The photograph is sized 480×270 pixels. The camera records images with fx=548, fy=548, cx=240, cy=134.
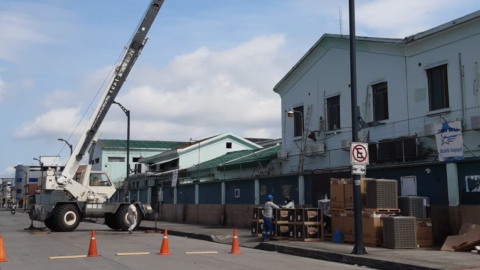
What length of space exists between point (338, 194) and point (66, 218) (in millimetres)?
13966

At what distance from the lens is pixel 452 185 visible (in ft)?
53.1

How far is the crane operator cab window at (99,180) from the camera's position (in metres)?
28.2

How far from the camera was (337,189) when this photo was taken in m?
18.3

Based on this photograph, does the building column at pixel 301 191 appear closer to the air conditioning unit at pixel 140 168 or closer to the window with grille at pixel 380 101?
the window with grille at pixel 380 101

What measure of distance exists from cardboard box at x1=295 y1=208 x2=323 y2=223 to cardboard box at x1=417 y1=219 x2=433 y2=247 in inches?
140

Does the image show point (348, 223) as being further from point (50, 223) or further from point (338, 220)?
point (50, 223)

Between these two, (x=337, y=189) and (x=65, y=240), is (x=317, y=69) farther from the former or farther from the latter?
(x=65, y=240)

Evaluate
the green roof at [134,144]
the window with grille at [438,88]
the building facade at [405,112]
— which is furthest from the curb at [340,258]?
the green roof at [134,144]

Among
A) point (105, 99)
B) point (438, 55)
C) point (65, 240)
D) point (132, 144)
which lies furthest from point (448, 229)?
point (132, 144)

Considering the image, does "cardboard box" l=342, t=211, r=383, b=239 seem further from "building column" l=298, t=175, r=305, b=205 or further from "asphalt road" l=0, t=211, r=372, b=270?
"building column" l=298, t=175, r=305, b=205

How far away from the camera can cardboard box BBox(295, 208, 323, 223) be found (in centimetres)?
1852

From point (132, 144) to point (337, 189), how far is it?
170 feet

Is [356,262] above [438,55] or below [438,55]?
below

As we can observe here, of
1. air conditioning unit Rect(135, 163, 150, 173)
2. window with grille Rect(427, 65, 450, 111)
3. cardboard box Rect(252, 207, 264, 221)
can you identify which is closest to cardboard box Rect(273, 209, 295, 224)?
cardboard box Rect(252, 207, 264, 221)
